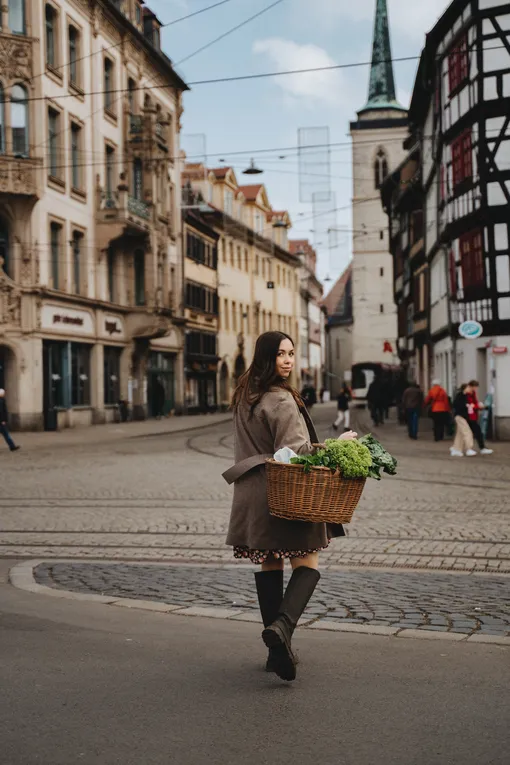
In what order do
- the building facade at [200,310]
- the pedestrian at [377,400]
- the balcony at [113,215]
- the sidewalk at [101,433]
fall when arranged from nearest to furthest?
the sidewalk at [101,433]
the pedestrian at [377,400]
the balcony at [113,215]
the building facade at [200,310]

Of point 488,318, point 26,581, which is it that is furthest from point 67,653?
point 488,318

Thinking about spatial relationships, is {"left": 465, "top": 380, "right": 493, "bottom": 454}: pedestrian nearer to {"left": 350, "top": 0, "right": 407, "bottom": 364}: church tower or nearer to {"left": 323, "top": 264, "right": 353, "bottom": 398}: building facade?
{"left": 350, "top": 0, "right": 407, "bottom": 364}: church tower

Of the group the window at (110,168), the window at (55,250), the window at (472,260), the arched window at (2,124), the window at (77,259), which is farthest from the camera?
the window at (110,168)

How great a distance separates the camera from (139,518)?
13.2 meters

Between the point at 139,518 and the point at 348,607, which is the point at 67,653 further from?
the point at 139,518

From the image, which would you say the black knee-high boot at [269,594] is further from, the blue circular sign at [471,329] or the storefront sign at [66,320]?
the storefront sign at [66,320]

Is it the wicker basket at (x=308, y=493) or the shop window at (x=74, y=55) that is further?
the shop window at (x=74, y=55)

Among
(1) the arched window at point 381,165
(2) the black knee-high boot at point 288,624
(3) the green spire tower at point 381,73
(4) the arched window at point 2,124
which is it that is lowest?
(2) the black knee-high boot at point 288,624

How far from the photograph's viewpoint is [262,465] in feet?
18.3

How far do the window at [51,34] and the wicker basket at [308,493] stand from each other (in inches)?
1432

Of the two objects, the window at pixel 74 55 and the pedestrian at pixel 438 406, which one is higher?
the window at pixel 74 55

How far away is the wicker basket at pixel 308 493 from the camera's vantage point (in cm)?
525

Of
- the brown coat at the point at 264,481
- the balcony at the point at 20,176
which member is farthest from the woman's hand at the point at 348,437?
the balcony at the point at 20,176

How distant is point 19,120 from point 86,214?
6.15 m
